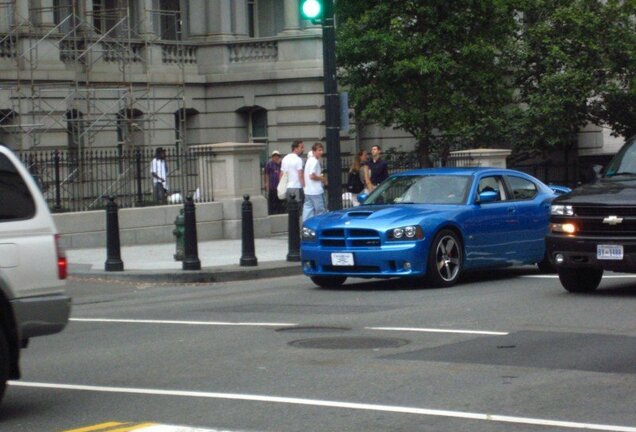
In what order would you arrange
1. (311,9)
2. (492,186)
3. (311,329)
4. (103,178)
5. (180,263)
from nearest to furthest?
(311,329) → (492,186) → (311,9) → (180,263) → (103,178)

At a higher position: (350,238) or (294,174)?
(294,174)

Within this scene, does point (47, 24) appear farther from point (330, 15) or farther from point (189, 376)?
point (189, 376)

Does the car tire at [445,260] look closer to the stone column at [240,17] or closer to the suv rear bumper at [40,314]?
the suv rear bumper at [40,314]

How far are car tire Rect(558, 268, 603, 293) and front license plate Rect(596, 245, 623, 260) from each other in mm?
920

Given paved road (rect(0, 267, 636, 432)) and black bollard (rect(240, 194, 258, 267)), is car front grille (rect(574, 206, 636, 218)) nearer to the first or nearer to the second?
paved road (rect(0, 267, 636, 432))

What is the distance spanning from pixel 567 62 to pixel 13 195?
104ft

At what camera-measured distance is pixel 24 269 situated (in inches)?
361

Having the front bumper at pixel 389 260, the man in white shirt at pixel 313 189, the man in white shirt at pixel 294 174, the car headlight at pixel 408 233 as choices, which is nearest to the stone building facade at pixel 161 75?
the man in white shirt at pixel 294 174

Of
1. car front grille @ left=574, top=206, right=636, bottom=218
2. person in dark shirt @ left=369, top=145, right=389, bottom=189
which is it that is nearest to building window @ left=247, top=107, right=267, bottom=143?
person in dark shirt @ left=369, top=145, right=389, bottom=189

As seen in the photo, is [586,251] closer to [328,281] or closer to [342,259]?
[342,259]

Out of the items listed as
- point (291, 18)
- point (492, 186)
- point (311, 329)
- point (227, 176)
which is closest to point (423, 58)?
point (227, 176)

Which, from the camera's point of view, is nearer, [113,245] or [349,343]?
[349,343]

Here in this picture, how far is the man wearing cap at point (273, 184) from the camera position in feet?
98.4

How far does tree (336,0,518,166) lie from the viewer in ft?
106
